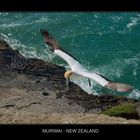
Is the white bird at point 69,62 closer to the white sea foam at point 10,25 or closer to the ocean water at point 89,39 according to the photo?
the ocean water at point 89,39

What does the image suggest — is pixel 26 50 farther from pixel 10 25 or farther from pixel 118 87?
pixel 118 87

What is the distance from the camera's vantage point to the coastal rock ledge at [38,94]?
12.9m

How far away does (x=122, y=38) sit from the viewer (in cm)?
1299

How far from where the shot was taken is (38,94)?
519 inches

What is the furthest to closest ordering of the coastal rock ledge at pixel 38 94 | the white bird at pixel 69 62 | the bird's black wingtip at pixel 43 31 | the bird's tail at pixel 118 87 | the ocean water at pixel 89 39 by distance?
the coastal rock ledge at pixel 38 94, the bird's black wingtip at pixel 43 31, the ocean water at pixel 89 39, the white bird at pixel 69 62, the bird's tail at pixel 118 87

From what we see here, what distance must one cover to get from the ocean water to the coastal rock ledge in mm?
162

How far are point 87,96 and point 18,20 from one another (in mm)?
1815

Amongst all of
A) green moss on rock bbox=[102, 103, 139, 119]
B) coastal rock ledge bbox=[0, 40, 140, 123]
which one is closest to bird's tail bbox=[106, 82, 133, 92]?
coastal rock ledge bbox=[0, 40, 140, 123]

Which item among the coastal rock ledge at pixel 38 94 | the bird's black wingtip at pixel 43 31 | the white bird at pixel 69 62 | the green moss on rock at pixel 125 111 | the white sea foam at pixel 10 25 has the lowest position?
the green moss on rock at pixel 125 111

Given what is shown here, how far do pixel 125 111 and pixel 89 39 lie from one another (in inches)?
56.1

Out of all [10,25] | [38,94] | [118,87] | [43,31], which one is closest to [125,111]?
[118,87]

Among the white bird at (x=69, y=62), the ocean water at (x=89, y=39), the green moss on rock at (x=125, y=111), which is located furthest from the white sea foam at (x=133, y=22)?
the green moss on rock at (x=125, y=111)

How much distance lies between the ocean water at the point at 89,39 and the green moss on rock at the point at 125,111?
27 cm
